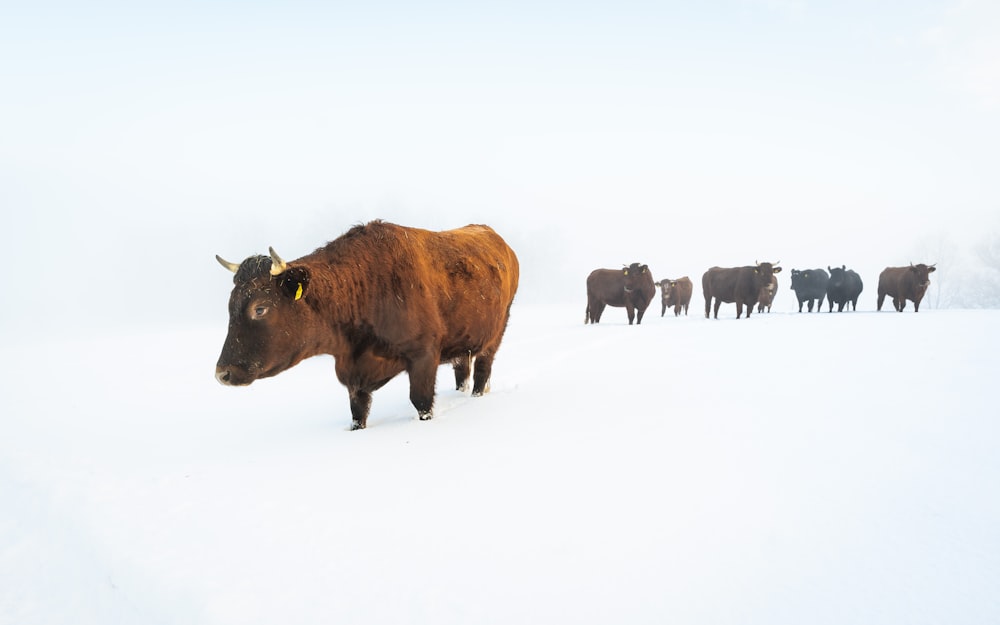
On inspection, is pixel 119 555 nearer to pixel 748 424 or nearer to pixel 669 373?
pixel 748 424

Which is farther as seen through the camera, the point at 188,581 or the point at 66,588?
the point at 66,588

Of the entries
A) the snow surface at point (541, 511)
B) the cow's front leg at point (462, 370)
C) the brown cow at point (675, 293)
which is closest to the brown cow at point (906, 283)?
the brown cow at point (675, 293)

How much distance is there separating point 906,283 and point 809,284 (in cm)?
443

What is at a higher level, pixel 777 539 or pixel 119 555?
pixel 777 539

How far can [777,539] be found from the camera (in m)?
1.98

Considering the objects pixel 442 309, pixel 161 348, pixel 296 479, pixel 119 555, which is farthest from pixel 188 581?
pixel 161 348

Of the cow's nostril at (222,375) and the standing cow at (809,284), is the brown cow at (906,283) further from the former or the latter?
the cow's nostril at (222,375)

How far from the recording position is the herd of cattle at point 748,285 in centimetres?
1925

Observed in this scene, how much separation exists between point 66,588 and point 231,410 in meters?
3.74

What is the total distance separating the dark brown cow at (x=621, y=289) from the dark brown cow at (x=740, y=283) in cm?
360

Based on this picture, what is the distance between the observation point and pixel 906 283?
827 inches

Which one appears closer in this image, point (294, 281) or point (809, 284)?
point (294, 281)

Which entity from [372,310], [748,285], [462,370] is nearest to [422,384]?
[372,310]

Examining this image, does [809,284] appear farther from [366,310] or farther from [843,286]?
[366,310]
